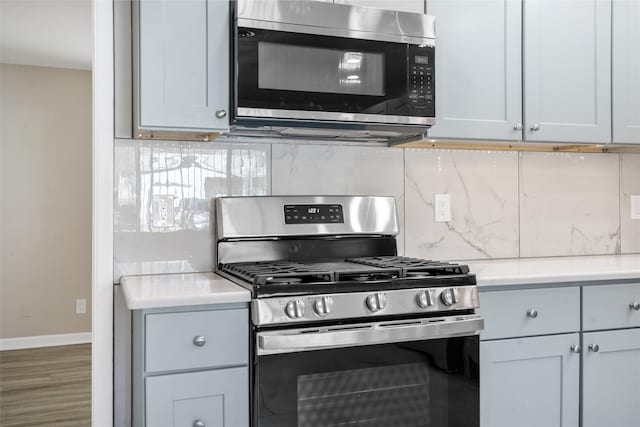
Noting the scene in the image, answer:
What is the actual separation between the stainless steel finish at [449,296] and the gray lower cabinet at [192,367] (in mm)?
645

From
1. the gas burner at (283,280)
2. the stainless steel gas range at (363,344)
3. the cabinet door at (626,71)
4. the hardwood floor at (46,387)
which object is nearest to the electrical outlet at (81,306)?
the hardwood floor at (46,387)

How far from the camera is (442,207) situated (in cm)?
264

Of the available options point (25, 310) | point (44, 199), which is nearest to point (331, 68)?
point (44, 199)

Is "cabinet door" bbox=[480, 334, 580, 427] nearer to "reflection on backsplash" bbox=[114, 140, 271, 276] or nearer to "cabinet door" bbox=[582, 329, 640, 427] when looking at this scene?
"cabinet door" bbox=[582, 329, 640, 427]

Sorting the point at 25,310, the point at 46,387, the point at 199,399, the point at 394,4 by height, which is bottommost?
the point at 46,387

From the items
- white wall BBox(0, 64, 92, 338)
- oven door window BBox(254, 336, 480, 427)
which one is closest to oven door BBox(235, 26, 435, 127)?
oven door window BBox(254, 336, 480, 427)

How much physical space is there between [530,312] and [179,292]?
1230mm

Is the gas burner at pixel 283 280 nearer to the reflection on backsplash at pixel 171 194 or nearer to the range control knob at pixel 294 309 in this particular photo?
the range control knob at pixel 294 309

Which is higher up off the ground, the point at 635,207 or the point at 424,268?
the point at 635,207

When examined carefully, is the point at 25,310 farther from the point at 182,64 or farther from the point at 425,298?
the point at 425,298

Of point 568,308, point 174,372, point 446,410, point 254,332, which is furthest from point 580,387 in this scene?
point 174,372

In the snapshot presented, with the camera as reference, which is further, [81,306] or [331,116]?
[81,306]

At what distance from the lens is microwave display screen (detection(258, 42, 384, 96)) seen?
2053 millimetres

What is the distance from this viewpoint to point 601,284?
2.23 metres
